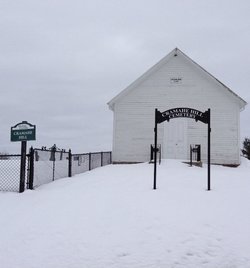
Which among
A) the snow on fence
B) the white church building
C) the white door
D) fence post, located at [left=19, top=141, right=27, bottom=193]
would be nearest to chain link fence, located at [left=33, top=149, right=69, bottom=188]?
the snow on fence

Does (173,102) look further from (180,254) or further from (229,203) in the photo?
(180,254)

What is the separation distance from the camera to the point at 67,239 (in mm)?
7219

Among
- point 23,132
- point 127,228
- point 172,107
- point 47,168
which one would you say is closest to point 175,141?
point 172,107

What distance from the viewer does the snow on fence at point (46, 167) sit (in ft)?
43.4

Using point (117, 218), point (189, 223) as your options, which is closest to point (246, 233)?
point (189, 223)

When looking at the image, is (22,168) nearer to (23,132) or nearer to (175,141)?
(23,132)

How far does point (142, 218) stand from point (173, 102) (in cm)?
1452

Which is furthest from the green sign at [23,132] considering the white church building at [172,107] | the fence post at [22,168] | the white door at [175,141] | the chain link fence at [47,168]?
the white door at [175,141]

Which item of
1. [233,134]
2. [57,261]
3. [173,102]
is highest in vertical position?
[173,102]

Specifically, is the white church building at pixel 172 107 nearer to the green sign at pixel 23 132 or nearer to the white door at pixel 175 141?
the white door at pixel 175 141

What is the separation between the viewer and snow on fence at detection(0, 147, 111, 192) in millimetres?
13234

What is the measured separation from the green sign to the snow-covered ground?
1.91 meters

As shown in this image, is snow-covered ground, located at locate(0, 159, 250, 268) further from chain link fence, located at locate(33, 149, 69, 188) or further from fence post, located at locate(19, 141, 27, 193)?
chain link fence, located at locate(33, 149, 69, 188)

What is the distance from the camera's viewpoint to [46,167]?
1648cm
